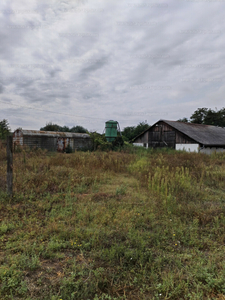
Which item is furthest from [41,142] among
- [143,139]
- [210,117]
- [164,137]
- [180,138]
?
[210,117]

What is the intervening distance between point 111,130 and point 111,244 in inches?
701

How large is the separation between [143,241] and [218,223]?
1.90 metres

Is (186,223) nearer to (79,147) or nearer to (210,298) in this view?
(210,298)

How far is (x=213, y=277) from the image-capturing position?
8.56 ft

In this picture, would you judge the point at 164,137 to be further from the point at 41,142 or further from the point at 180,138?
the point at 41,142

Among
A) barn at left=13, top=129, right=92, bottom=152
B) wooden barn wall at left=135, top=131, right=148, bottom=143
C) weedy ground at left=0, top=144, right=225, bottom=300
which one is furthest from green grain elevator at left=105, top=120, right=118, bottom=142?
weedy ground at left=0, top=144, right=225, bottom=300

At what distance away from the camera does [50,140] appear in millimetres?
20953

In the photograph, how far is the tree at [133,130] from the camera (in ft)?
122

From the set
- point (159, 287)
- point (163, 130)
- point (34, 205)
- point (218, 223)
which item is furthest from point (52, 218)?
point (163, 130)

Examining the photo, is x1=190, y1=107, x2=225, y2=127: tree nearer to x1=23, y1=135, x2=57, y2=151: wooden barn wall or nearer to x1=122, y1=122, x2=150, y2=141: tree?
x1=122, y1=122, x2=150, y2=141: tree

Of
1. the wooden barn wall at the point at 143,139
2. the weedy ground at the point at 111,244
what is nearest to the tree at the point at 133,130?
the wooden barn wall at the point at 143,139

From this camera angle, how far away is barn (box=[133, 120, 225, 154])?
21.5 m

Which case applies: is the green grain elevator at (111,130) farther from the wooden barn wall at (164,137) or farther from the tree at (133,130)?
the tree at (133,130)

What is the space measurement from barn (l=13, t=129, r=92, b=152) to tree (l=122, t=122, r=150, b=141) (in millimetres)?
14632
